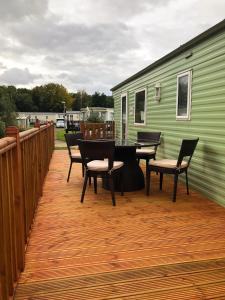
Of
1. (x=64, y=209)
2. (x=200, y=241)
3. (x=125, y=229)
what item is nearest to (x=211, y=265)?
(x=200, y=241)

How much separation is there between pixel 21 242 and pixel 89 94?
69544 millimetres

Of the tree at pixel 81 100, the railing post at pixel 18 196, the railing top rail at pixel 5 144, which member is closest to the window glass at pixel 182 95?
the railing post at pixel 18 196

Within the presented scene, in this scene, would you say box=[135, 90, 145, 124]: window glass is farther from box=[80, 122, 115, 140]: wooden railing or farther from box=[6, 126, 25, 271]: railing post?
box=[6, 126, 25, 271]: railing post

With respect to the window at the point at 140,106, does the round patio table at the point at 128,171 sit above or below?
below

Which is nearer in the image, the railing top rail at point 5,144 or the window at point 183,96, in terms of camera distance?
the railing top rail at point 5,144

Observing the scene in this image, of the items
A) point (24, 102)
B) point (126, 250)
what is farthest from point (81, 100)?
point (126, 250)

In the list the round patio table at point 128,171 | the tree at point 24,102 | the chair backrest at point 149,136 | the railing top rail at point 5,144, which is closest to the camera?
the railing top rail at point 5,144

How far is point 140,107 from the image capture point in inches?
315

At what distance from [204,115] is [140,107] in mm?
3806

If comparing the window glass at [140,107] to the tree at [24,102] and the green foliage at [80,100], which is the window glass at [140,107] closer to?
the green foliage at [80,100]

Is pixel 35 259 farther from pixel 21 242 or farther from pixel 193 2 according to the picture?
pixel 193 2

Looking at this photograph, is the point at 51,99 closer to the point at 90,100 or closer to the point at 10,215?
the point at 90,100

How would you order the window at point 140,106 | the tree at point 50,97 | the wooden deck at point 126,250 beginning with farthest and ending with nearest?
the tree at point 50,97, the window at point 140,106, the wooden deck at point 126,250

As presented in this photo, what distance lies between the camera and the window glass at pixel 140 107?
768 cm
